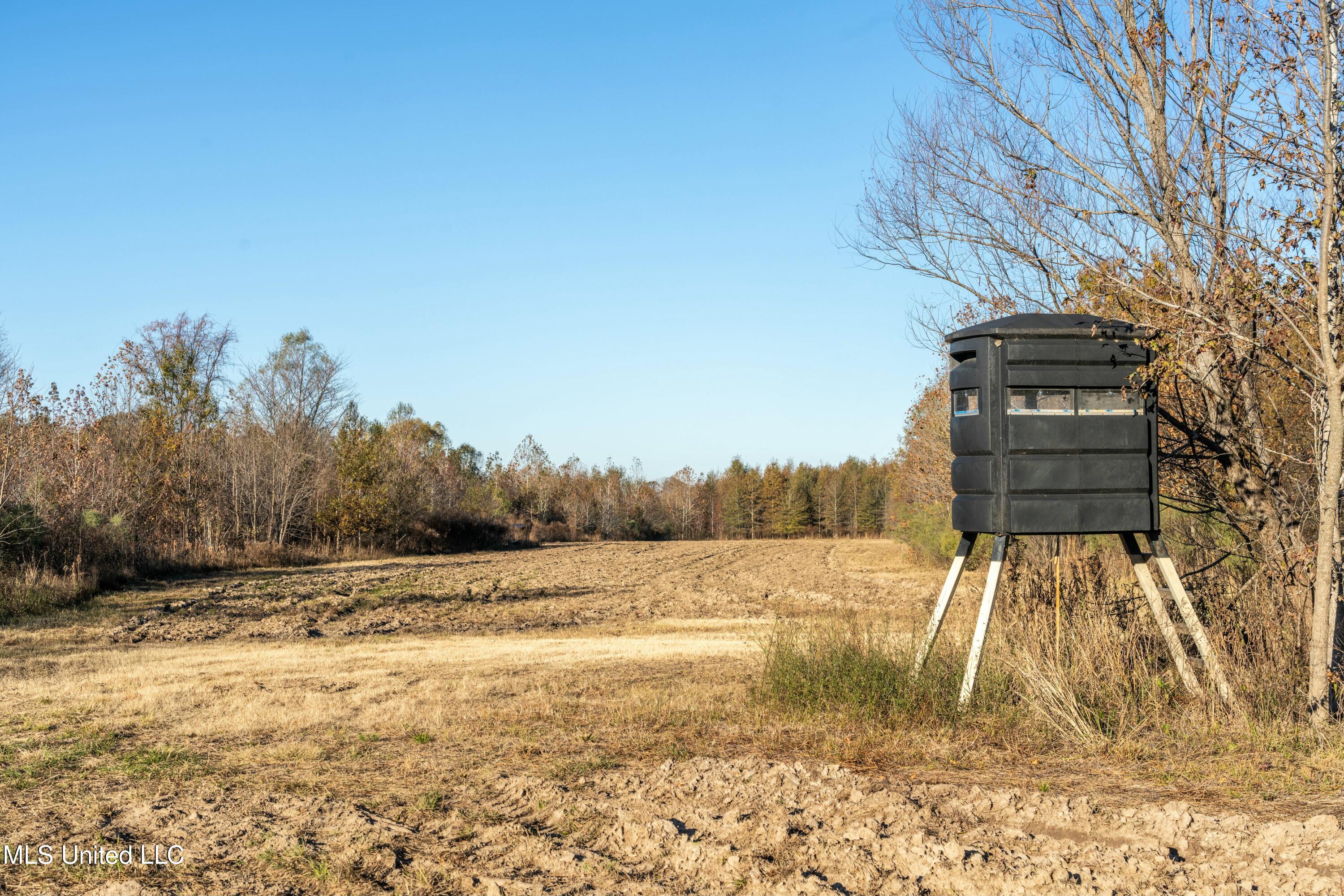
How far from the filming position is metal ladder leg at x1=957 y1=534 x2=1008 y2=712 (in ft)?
22.0

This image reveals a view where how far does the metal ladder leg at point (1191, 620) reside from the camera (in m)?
6.36

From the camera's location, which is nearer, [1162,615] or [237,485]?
[1162,615]

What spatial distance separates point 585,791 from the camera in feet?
18.4

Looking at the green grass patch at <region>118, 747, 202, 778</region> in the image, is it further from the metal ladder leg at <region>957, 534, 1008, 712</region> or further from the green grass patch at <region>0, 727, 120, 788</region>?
the metal ladder leg at <region>957, 534, 1008, 712</region>

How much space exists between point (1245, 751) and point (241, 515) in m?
35.6

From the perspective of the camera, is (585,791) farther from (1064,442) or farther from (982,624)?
(1064,442)

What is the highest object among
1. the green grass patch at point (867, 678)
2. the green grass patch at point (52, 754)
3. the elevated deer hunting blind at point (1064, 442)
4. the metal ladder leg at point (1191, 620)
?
the elevated deer hunting blind at point (1064, 442)

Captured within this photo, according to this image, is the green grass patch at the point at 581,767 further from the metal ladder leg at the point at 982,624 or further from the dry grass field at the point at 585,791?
the metal ladder leg at the point at 982,624

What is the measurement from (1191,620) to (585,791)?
4344mm

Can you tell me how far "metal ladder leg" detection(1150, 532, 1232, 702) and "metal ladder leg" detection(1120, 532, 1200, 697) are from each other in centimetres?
9

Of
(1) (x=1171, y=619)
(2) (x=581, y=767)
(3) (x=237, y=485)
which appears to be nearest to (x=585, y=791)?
(2) (x=581, y=767)

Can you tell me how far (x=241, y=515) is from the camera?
35438 mm

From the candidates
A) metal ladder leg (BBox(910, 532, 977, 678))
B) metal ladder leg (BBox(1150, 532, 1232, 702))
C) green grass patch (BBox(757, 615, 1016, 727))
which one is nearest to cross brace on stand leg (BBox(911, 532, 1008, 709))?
metal ladder leg (BBox(910, 532, 977, 678))

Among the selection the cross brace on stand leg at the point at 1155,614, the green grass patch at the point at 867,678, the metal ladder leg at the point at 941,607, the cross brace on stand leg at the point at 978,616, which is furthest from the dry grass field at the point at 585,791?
the metal ladder leg at the point at 941,607
